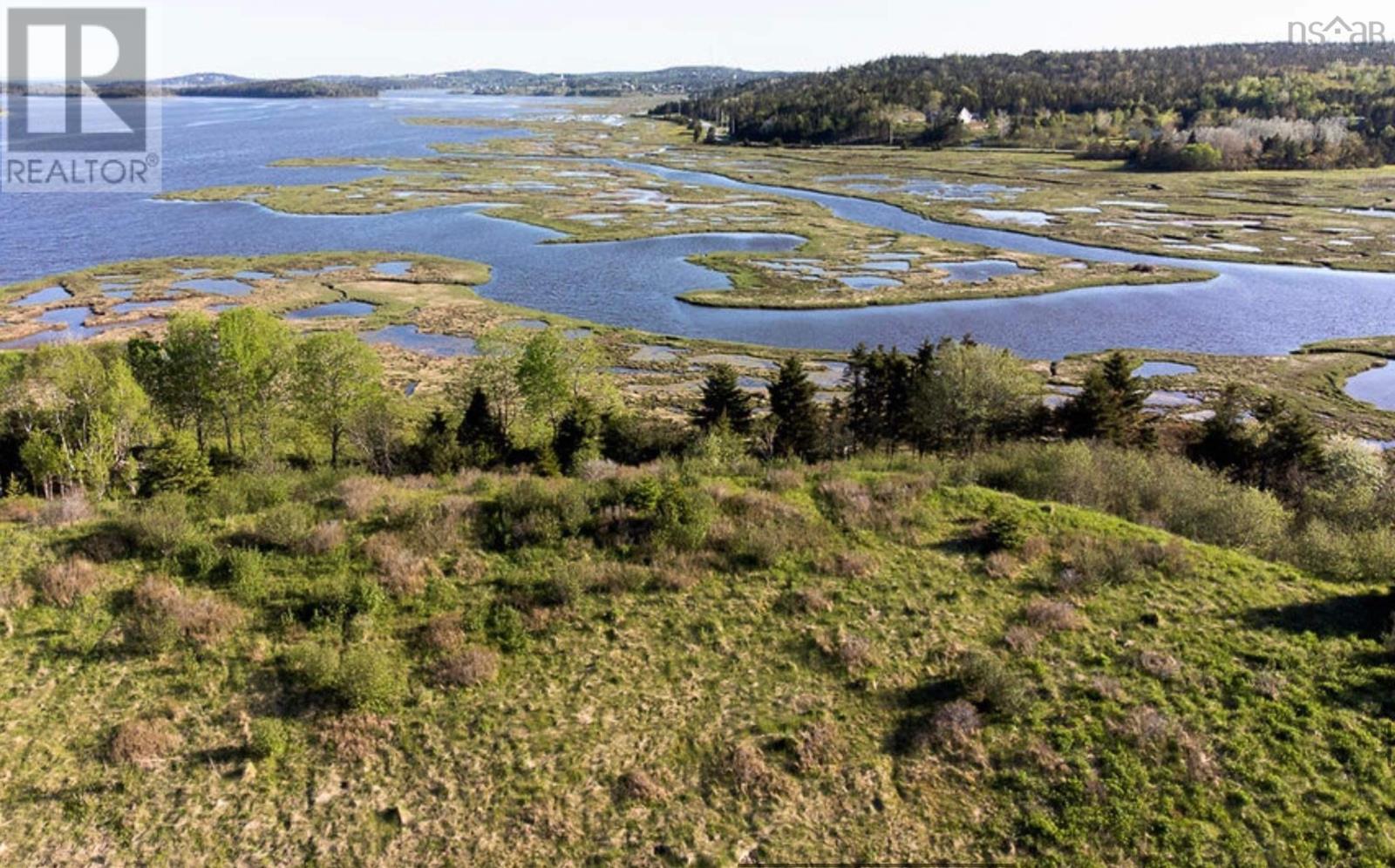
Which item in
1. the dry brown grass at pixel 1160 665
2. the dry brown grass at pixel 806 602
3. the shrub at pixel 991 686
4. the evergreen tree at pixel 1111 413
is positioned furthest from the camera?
the evergreen tree at pixel 1111 413

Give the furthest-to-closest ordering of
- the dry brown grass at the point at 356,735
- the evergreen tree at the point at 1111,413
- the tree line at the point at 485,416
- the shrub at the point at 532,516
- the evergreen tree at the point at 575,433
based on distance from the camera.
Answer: the evergreen tree at the point at 1111,413, the evergreen tree at the point at 575,433, the tree line at the point at 485,416, the shrub at the point at 532,516, the dry brown grass at the point at 356,735

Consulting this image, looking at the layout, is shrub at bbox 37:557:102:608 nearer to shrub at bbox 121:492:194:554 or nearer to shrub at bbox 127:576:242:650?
shrub at bbox 127:576:242:650

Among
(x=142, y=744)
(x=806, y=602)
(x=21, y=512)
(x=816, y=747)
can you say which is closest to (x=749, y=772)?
(x=816, y=747)

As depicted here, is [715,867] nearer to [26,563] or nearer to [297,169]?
[26,563]

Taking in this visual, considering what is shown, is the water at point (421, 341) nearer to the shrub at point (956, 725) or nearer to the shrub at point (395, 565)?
the shrub at point (395, 565)

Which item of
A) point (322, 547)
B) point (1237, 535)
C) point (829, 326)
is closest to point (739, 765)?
point (322, 547)

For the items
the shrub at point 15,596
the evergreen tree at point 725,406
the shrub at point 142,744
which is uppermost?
the evergreen tree at point 725,406

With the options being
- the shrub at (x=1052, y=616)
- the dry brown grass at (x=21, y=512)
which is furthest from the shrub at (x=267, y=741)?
the shrub at (x=1052, y=616)
